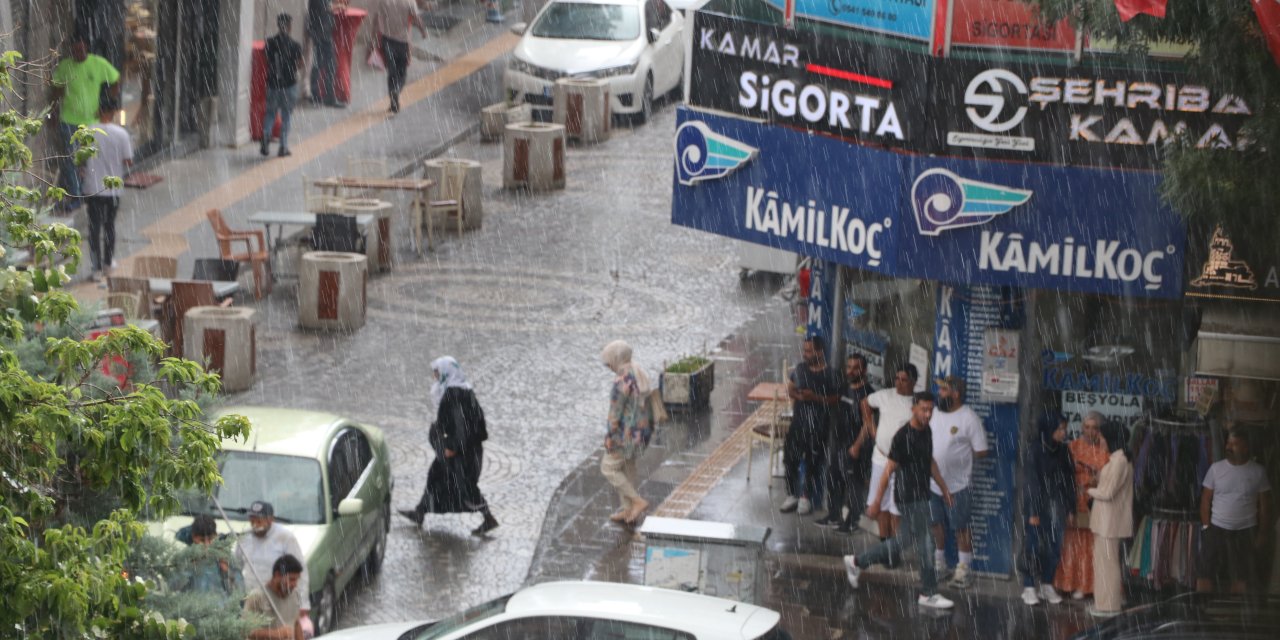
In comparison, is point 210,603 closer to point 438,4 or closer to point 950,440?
point 950,440

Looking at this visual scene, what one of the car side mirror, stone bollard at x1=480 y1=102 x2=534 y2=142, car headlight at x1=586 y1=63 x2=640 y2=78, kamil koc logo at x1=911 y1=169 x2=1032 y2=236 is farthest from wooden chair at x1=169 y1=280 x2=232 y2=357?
car headlight at x1=586 y1=63 x2=640 y2=78

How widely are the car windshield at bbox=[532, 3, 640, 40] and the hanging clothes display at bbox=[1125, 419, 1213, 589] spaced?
1849 cm

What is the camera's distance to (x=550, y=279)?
2205 centimetres

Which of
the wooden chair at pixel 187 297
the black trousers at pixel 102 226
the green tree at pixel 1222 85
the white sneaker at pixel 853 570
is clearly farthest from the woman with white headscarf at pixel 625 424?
the black trousers at pixel 102 226

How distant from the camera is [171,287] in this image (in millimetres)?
17938

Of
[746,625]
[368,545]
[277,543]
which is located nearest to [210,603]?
[277,543]

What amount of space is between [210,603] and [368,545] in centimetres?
382

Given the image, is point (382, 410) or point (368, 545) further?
point (382, 410)

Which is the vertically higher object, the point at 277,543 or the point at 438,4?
the point at 438,4

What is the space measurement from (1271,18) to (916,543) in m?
5.05

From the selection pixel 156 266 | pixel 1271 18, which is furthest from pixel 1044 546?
pixel 156 266

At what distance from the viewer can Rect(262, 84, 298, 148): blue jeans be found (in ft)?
85.5

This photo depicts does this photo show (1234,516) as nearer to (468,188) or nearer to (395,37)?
(468,188)

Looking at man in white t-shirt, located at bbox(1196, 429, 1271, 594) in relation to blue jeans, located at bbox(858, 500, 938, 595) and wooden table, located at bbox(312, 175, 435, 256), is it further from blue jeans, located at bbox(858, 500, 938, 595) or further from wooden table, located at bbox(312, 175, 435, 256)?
wooden table, located at bbox(312, 175, 435, 256)
